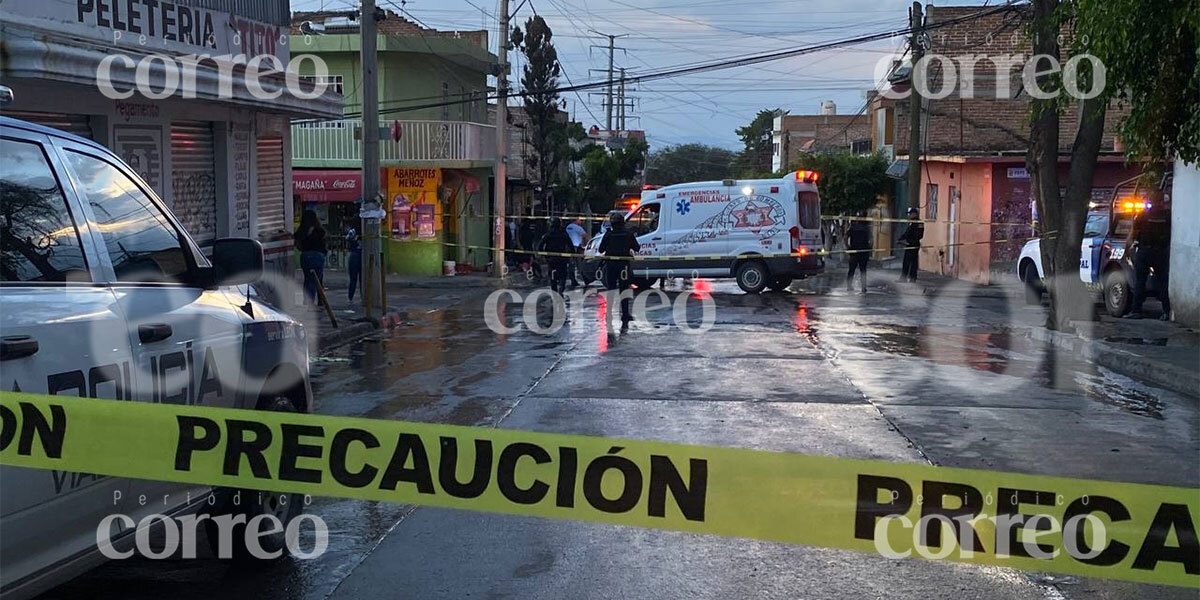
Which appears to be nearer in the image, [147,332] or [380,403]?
[147,332]

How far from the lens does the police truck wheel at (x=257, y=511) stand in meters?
5.86

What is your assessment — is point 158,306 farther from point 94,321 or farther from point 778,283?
point 778,283

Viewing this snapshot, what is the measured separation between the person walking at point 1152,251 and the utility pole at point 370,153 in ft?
38.1

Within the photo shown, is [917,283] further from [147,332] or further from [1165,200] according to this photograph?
[147,332]

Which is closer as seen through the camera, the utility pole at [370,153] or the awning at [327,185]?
the utility pole at [370,153]

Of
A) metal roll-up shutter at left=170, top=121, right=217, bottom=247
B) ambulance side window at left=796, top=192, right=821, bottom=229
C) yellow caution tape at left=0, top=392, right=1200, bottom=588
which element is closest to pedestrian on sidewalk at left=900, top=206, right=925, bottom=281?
ambulance side window at left=796, top=192, right=821, bottom=229

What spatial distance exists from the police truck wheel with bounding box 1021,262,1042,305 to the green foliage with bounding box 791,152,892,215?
19617mm

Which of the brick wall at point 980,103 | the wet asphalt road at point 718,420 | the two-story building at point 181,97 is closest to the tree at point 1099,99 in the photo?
the wet asphalt road at point 718,420

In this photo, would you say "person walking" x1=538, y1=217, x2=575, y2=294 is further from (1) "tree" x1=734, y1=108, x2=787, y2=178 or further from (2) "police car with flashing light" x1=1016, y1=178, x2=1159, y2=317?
(1) "tree" x1=734, y1=108, x2=787, y2=178

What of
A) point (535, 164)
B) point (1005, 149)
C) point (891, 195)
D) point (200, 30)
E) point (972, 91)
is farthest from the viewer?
point (535, 164)

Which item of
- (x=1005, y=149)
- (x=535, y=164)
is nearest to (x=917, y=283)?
(x=1005, y=149)

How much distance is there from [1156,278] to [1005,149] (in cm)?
1745

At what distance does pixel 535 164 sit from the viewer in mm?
47875

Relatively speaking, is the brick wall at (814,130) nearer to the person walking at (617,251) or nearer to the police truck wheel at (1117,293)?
the police truck wheel at (1117,293)
